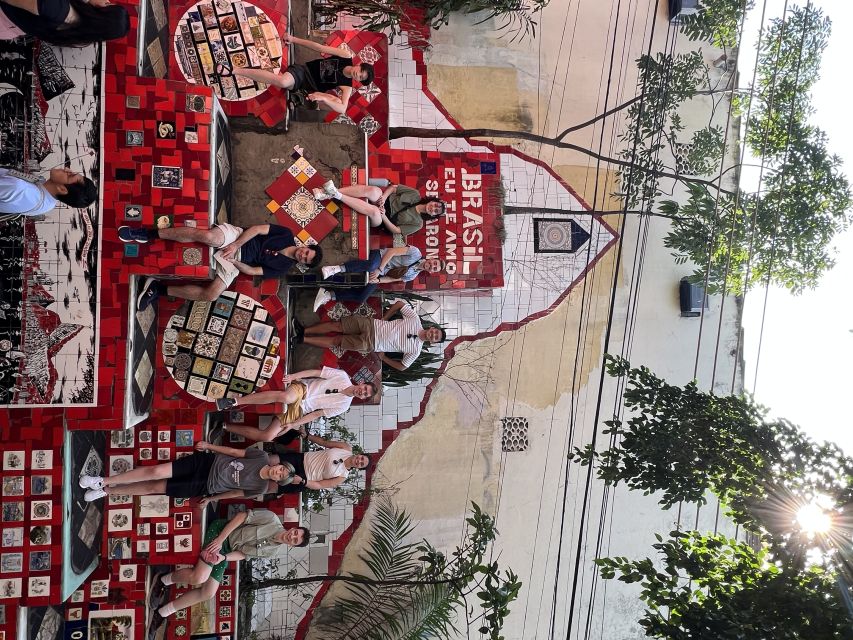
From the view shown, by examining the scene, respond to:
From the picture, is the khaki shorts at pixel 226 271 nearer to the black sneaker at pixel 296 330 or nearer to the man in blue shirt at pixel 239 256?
the man in blue shirt at pixel 239 256

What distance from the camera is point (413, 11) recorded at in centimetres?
712

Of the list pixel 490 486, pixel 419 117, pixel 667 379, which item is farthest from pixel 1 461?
pixel 667 379

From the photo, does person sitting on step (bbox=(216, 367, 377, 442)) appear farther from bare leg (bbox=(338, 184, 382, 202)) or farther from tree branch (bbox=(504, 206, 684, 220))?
tree branch (bbox=(504, 206, 684, 220))

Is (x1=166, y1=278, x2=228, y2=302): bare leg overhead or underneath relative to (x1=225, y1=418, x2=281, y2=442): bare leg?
overhead

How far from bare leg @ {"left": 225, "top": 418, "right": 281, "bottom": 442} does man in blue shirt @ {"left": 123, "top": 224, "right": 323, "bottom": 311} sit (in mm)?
1306

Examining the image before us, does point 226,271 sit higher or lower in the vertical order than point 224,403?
A: higher

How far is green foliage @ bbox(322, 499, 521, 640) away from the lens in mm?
6160

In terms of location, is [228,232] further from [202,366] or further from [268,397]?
[268,397]

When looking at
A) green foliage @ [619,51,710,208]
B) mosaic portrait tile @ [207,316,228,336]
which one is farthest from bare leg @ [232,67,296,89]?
green foliage @ [619,51,710,208]

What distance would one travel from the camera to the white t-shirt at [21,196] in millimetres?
3918

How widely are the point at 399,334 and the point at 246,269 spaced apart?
5.52 feet

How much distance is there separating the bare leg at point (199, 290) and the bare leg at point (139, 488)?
62.9 inches

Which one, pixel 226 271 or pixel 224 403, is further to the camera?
pixel 224 403

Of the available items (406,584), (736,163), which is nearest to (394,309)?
(406,584)
